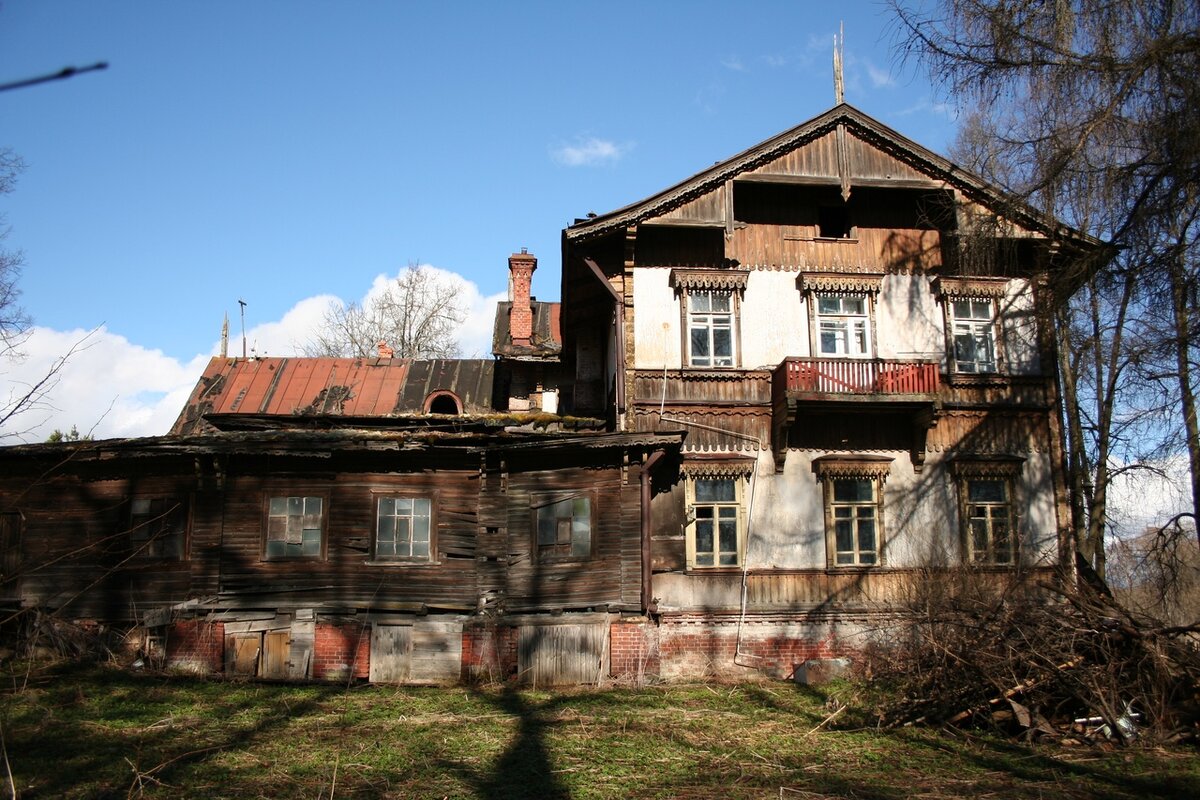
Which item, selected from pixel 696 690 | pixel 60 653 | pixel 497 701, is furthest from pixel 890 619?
pixel 60 653

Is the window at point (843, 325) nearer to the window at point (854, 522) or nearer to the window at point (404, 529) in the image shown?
the window at point (854, 522)

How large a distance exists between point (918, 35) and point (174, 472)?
14.9m

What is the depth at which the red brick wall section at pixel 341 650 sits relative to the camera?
56.8 feet

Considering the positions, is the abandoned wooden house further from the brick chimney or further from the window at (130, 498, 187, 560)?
the brick chimney

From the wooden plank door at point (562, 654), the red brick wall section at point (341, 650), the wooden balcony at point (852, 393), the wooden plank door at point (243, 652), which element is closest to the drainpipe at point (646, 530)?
the wooden plank door at point (562, 654)

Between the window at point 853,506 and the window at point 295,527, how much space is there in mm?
9464

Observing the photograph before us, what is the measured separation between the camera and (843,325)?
63.6 feet

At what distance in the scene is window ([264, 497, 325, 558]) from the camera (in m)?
18.0

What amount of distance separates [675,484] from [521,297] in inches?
495

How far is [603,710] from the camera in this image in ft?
46.9

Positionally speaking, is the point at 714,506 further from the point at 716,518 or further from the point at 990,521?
the point at 990,521

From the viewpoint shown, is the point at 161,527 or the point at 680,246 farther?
the point at 680,246

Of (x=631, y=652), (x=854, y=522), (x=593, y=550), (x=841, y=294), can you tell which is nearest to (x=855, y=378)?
(x=841, y=294)

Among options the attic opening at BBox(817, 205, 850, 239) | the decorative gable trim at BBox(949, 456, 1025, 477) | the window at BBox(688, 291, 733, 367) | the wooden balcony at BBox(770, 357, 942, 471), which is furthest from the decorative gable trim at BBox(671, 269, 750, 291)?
the decorative gable trim at BBox(949, 456, 1025, 477)
